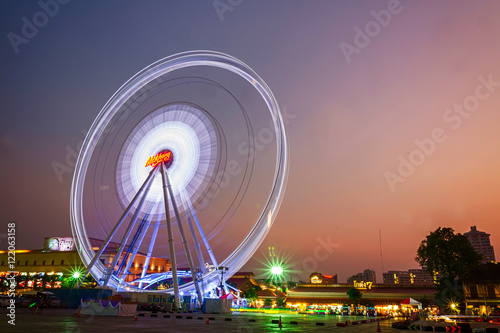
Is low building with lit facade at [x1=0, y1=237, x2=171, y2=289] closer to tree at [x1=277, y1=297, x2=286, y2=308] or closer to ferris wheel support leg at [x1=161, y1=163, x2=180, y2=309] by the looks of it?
tree at [x1=277, y1=297, x2=286, y2=308]

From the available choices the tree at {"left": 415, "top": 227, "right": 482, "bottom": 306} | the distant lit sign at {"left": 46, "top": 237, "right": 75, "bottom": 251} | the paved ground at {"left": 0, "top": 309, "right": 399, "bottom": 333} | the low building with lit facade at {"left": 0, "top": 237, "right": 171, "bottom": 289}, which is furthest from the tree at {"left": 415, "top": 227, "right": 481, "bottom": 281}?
the distant lit sign at {"left": 46, "top": 237, "right": 75, "bottom": 251}

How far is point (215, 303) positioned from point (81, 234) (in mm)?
21316

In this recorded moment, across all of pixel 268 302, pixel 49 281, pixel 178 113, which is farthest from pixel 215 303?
pixel 49 281

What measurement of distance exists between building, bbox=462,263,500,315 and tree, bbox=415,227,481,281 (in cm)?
340

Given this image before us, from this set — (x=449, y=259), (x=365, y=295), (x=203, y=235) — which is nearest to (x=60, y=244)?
(x=203, y=235)

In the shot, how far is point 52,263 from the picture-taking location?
362ft

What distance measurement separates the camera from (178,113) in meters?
43.8

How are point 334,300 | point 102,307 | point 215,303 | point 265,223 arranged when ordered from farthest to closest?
point 334,300 < point 215,303 < point 265,223 < point 102,307

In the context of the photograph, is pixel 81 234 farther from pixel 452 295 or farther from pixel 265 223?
pixel 452 295

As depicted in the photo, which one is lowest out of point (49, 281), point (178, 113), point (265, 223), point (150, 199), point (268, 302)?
point (268, 302)

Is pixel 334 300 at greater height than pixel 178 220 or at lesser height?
lesser

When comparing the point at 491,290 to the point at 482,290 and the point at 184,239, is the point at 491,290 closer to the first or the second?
the point at 482,290

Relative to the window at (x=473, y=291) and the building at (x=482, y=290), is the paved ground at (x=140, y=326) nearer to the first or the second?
the building at (x=482, y=290)

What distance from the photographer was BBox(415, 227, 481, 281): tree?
5838 cm
